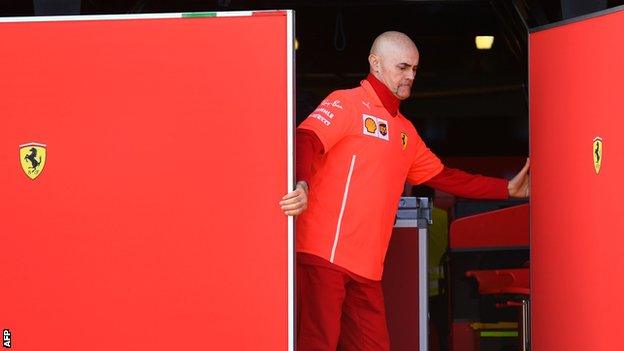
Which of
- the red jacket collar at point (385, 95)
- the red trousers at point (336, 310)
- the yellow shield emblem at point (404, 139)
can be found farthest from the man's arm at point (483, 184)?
the red trousers at point (336, 310)

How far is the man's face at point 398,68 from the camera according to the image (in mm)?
4113

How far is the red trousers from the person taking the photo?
393cm

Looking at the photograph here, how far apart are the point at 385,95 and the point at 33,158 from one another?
4.02 feet

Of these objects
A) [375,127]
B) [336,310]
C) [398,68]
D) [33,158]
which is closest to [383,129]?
[375,127]

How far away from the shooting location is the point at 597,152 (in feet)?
12.3

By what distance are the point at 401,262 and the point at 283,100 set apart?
1.40 m

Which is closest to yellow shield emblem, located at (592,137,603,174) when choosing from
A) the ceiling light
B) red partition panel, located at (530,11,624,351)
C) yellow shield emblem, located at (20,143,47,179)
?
red partition panel, located at (530,11,624,351)

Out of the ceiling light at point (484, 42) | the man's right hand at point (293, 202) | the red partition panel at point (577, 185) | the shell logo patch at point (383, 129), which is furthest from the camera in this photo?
the ceiling light at point (484, 42)

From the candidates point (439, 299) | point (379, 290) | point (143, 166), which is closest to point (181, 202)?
point (143, 166)

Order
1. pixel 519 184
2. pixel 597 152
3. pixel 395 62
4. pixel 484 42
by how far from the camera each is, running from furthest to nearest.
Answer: pixel 484 42
pixel 519 184
pixel 395 62
pixel 597 152

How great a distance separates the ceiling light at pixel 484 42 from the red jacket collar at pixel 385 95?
22.0 ft

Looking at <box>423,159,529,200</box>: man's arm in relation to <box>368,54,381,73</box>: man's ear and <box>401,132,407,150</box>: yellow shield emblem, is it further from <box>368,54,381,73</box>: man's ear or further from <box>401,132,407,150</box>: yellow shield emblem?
<box>368,54,381,73</box>: man's ear

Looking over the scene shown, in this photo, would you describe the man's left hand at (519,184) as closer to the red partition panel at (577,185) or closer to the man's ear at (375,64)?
the red partition panel at (577,185)

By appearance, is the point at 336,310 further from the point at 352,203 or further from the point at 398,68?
the point at 398,68
